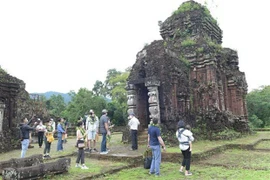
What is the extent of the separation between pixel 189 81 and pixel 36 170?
34.1 ft

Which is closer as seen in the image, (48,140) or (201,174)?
(201,174)

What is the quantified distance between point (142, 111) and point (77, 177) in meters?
7.35

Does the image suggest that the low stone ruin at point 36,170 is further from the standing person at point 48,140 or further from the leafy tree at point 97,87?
the leafy tree at point 97,87

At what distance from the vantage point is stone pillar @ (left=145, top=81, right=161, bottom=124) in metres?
11.7

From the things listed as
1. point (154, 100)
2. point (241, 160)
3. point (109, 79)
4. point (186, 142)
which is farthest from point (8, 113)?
point (109, 79)

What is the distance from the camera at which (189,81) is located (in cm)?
1443

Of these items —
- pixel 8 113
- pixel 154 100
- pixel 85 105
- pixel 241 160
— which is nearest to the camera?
pixel 241 160

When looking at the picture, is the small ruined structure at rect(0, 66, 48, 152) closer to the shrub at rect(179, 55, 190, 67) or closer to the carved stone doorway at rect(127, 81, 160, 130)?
the carved stone doorway at rect(127, 81, 160, 130)

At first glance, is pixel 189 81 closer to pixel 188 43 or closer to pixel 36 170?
pixel 188 43

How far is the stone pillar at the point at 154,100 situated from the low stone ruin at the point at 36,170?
18.5 feet

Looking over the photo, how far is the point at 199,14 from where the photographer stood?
1673cm

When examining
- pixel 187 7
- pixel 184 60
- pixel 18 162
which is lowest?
pixel 18 162

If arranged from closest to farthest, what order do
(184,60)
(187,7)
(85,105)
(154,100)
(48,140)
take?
(48,140) < (154,100) < (184,60) < (187,7) < (85,105)

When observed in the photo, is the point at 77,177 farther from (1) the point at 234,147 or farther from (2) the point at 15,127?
(2) the point at 15,127
